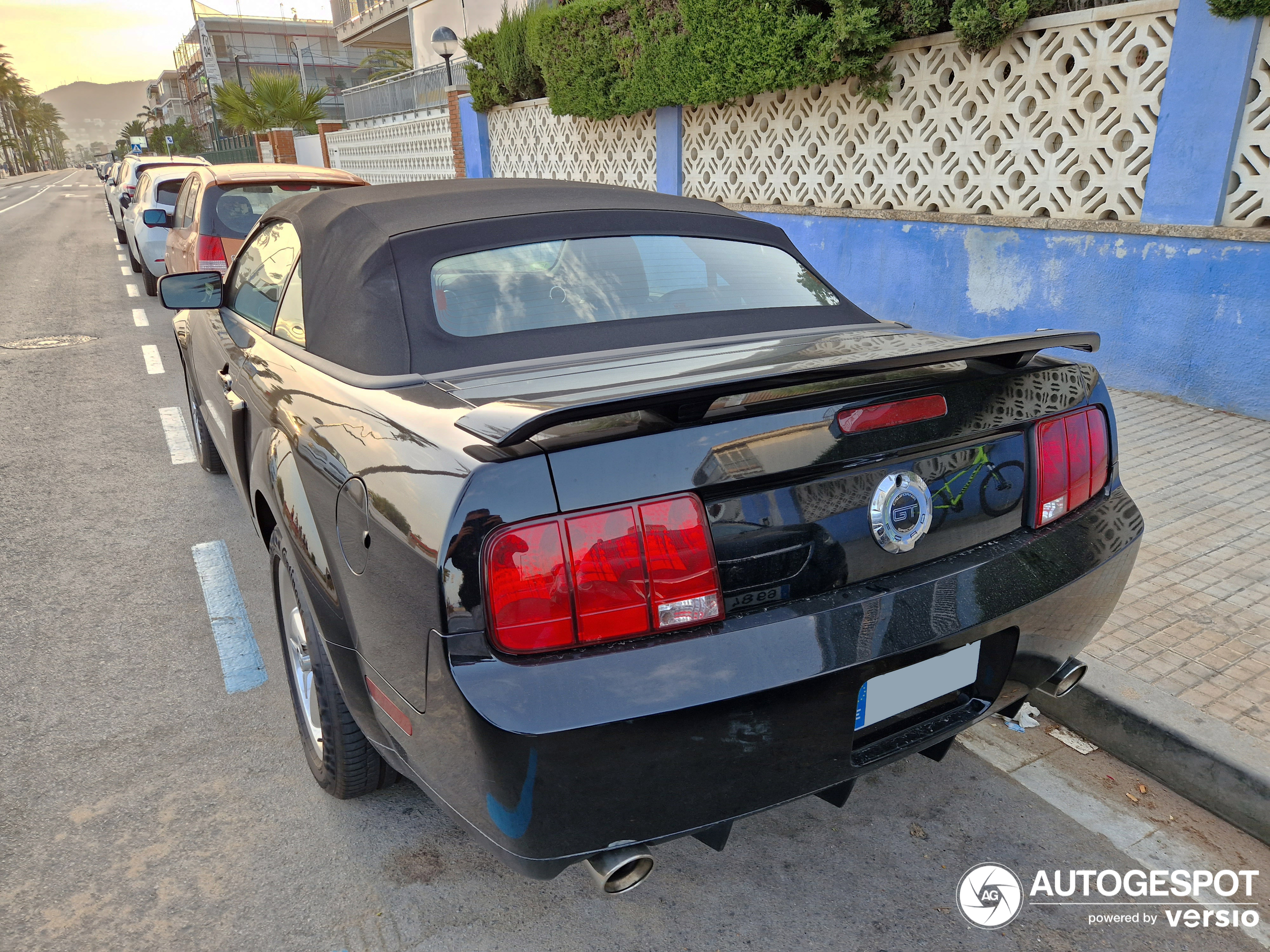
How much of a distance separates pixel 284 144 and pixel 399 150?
12703 millimetres

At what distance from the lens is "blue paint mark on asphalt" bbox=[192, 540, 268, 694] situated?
Result: 3.19 metres

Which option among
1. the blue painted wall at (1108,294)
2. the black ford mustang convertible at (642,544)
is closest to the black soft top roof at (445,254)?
the black ford mustang convertible at (642,544)

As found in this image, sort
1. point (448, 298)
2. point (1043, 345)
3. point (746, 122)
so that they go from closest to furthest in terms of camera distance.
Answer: point (1043, 345)
point (448, 298)
point (746, 122)

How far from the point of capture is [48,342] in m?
9.31

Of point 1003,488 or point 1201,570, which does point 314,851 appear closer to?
point 1003,488

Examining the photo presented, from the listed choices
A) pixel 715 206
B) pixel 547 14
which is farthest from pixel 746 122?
pixel 715 206

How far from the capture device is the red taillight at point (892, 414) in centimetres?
178

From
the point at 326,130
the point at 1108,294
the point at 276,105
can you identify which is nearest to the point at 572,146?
the point at 1108,294

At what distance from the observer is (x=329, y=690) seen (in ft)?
7.45

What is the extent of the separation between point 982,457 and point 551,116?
11880mm

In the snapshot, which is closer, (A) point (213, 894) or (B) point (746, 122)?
(A) point (213, 894)

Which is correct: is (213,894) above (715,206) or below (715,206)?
below

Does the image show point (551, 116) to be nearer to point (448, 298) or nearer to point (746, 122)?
point (746, 122)

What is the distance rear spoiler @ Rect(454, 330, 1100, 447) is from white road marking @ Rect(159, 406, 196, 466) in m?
4.47
